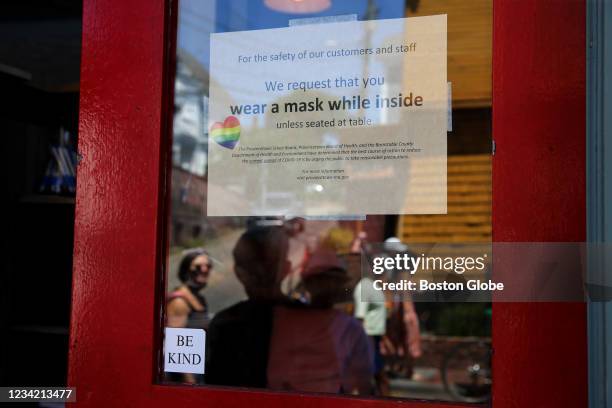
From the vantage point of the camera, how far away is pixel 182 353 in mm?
1364

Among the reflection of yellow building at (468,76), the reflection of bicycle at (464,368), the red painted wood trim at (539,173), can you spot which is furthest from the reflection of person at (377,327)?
the red painted wood trim at (539,173)

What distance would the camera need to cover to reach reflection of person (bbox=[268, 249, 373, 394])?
191 centimetres

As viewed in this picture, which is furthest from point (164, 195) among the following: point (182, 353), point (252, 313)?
point (252, 313)

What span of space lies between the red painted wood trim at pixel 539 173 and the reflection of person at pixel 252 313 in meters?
0.63

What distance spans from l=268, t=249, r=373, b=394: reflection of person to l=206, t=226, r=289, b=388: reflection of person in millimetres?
56

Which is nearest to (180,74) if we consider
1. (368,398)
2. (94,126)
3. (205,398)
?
(94,126)

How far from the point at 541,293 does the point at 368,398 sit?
0.41 meters

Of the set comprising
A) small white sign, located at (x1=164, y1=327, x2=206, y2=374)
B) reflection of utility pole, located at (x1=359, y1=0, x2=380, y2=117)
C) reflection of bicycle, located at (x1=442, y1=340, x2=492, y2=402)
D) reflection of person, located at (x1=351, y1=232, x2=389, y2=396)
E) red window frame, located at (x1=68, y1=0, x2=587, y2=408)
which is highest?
reflection of utility pole, located at (x1=359, y1=0, x2=380, y2=117)

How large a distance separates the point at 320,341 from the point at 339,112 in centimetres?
141

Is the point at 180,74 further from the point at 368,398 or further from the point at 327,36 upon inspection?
the point at 368,398

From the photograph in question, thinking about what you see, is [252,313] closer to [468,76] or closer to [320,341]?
[320,341]

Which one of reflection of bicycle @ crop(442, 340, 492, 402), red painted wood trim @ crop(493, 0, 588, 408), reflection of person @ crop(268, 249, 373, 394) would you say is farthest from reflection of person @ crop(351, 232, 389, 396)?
red painted wood trim @ crop(493, 0, 588, 408)

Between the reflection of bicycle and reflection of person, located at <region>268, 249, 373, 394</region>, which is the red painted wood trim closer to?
reflection of person, located at <region>268, 249, 373, 394</region>

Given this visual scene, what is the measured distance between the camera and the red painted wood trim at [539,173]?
1121 millimetres
